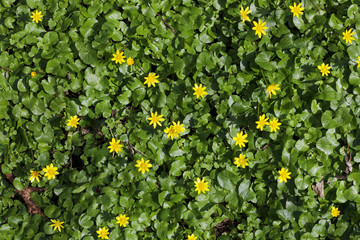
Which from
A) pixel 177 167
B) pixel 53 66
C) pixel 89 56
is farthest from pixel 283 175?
pixel 53 66

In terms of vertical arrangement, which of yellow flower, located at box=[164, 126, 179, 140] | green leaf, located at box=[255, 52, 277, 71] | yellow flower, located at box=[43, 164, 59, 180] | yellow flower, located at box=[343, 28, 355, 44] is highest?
yellow flower, located at box=[343, 28, 355, 44]

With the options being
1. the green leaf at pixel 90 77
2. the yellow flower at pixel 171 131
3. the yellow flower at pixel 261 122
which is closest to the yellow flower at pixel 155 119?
the yellow flower at pixel 171 131

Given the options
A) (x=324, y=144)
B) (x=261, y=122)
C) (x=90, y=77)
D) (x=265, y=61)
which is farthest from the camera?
(x=90, y=77)

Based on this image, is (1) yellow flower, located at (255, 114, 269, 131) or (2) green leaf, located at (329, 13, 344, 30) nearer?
(1) yellow flower, located at (255, 114, 269, 131)

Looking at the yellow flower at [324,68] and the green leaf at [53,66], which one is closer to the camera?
the yellow flower at [324,68]

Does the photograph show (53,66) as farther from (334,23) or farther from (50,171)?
(334,23)

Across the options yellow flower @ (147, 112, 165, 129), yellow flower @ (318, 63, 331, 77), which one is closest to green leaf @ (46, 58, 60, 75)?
yellow flower @ (147, 112, 165, 129)

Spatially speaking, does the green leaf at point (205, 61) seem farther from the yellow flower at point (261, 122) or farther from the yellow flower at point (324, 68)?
the yellow flower at point (324, 68)

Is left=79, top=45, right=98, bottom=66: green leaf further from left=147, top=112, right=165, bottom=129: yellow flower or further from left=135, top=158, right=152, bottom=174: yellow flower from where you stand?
left=135, top=158, right=152, bottom=174: yellow flower
